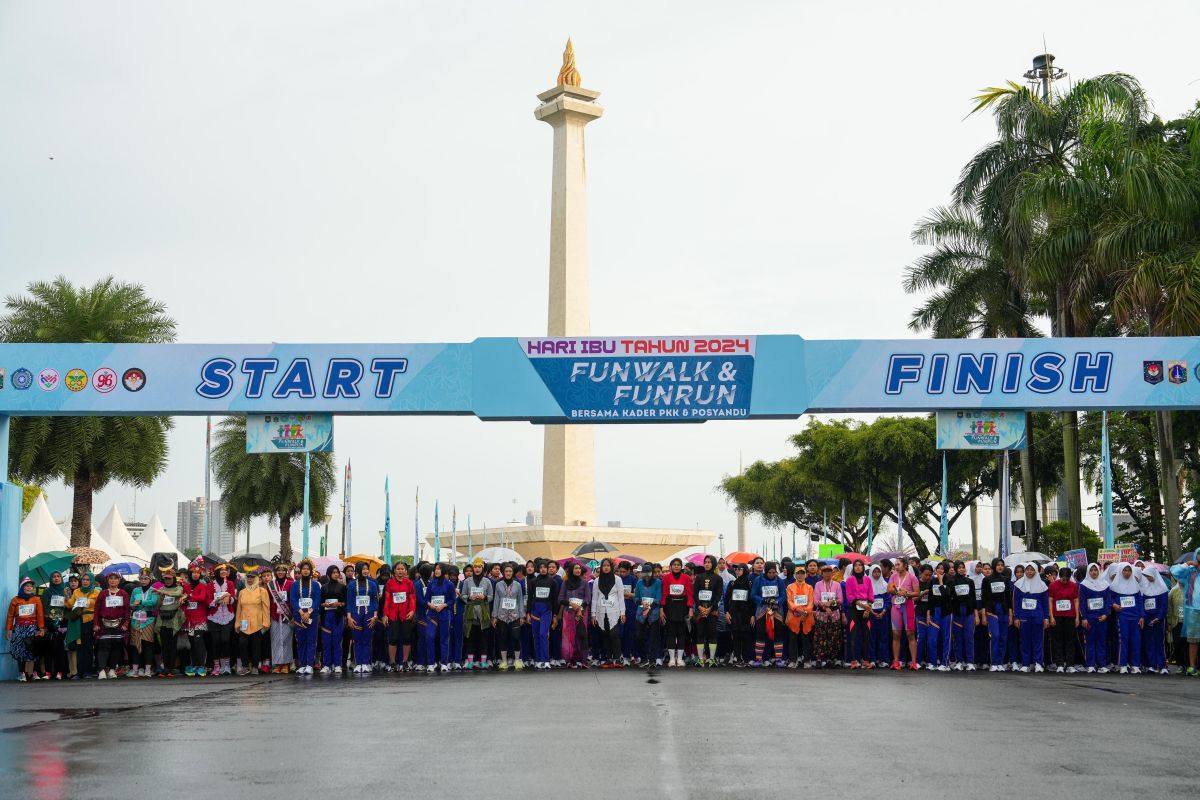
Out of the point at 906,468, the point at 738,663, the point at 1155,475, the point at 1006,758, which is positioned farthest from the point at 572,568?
the point at 906,468

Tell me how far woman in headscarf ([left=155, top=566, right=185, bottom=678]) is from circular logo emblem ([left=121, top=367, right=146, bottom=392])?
8.86 feet

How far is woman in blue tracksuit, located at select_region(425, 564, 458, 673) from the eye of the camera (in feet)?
70.8

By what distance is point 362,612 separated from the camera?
21.3 m

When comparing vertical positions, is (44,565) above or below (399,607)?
above

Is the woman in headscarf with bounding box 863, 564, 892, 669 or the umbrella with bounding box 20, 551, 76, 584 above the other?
the umbrella with bounding box 20, 551, 76, 584

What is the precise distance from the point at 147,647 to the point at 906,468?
142 ft

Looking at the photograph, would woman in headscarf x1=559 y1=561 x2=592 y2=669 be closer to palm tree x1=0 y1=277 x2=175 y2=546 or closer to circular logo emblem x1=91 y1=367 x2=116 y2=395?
circular logo emblem x1=91 y1=367 x2=116 y2=395

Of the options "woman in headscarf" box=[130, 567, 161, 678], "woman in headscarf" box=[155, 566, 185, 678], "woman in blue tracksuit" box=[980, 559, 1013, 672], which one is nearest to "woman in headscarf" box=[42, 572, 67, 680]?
"woman in headscarf" box=[130, 567, 161, 678]

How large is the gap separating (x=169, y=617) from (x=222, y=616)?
80 cm

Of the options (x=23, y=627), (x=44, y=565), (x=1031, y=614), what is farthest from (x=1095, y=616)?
(x=44, y=565)

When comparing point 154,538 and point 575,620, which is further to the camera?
point 154,538

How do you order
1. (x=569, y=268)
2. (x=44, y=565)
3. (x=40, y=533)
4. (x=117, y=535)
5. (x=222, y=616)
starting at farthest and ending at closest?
(x=569, y=268) < (x=117, y=535) < (x=40, y=533) < (x=44, y=565) < (x=222, y=616)

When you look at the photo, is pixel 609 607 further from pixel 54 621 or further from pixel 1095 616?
pixel 54 621

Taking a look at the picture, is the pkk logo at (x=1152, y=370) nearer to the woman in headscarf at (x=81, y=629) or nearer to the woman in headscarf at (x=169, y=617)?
the woman in headscarf at (x=169, y=617)
